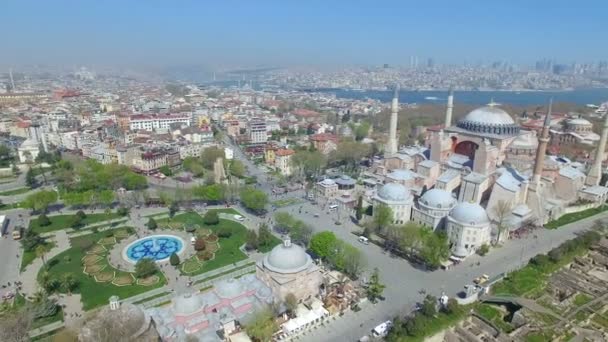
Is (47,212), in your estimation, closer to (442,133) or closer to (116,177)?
(116,177)

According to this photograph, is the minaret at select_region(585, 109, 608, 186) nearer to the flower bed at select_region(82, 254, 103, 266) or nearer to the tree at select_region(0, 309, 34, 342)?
the flower bed at select_region(82, 254, 103, 266)

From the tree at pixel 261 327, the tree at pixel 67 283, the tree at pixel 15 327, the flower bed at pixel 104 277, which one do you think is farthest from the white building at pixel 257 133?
the tree at pixel 15 327

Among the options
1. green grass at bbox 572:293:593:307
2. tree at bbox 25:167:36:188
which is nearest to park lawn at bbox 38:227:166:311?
tree at bbox 25:167:36:188

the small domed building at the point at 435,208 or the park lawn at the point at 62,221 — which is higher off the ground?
the small domed building at the point at 435,208

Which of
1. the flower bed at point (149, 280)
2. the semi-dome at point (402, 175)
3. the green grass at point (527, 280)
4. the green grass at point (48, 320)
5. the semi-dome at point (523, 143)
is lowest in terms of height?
the flower bed at point (149, 280)

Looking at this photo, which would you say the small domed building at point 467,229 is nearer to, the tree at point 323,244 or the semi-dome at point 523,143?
the tree at point 323,244

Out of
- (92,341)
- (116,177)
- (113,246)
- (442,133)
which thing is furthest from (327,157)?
(92,341)
